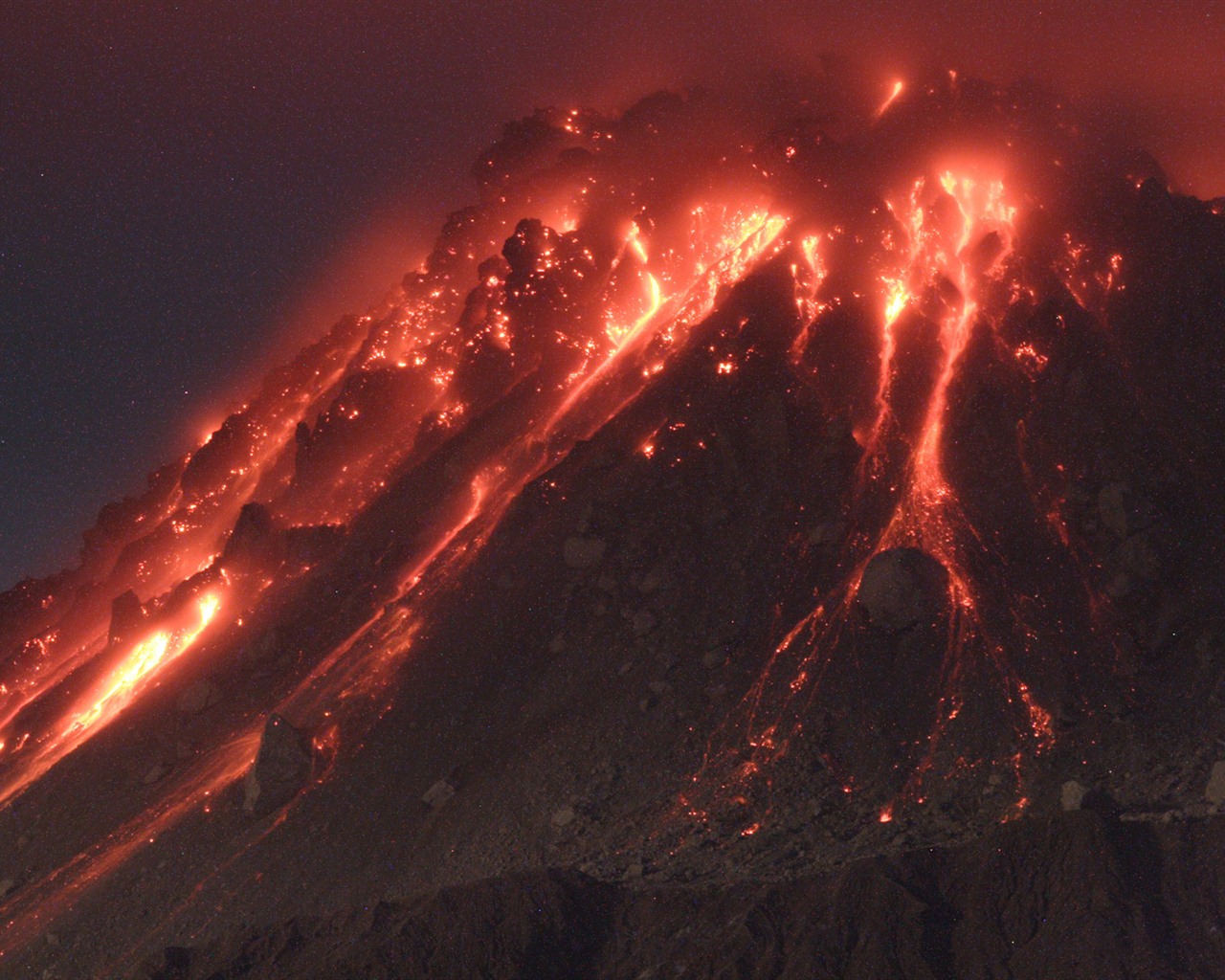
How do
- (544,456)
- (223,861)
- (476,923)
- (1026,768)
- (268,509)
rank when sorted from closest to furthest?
1. (476,923)
2. (1026,768)
3. (223,861)
4. (544,456)
5. (268,509)

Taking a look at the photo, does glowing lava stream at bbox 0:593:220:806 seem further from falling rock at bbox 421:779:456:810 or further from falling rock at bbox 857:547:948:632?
falling rock at bbox 857:547:948:632

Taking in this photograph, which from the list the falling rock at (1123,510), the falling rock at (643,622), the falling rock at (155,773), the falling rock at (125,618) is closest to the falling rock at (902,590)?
the falling rock at (1123,510)

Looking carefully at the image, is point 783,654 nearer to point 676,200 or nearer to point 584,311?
point 584,311

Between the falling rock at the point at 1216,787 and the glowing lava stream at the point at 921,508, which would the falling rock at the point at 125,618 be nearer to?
the glowing lava stream at the point at 921,508

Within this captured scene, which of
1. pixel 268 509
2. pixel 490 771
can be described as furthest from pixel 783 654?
pixel 268 509

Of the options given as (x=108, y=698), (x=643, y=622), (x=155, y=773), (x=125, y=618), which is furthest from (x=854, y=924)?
(x=125, y=618)

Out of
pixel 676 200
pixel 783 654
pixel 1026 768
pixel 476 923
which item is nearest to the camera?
pixel 476 923

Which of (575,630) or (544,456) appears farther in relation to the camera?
(544,456)

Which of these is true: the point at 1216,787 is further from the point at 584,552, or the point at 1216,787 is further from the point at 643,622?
the point at 584,552
